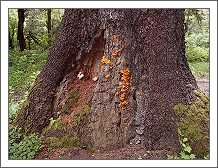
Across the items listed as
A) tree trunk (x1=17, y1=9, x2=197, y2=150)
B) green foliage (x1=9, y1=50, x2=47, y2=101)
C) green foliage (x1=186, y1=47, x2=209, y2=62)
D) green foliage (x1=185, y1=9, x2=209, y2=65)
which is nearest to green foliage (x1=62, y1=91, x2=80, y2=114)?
tree trunk (x1=17, y1=9, x2=197, y2=150)

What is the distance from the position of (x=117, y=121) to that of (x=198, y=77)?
121 inches

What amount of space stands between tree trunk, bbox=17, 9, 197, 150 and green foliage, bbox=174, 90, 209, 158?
8 cm

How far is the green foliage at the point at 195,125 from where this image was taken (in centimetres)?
392

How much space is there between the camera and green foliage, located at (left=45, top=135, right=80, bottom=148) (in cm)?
427

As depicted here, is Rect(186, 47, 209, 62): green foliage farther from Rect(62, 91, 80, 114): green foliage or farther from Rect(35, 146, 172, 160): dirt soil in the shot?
Rect(35, 146, 172, 160): dirt soil

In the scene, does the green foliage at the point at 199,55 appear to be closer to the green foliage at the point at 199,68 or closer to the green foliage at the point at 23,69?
the green foliage at the point at 199,68

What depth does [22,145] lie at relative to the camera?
430cm

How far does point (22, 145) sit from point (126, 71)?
1.41m

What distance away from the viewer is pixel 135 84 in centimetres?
404

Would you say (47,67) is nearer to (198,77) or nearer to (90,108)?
(90,108)

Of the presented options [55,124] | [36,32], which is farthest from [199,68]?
[36,32]

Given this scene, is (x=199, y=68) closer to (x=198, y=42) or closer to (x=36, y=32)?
(x=198, y=42)

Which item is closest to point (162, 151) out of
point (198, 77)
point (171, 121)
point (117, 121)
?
point (171, 121)

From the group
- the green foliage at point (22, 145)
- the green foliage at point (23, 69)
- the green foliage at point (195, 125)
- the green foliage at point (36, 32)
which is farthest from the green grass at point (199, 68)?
the green foliage at point (36, 32)
